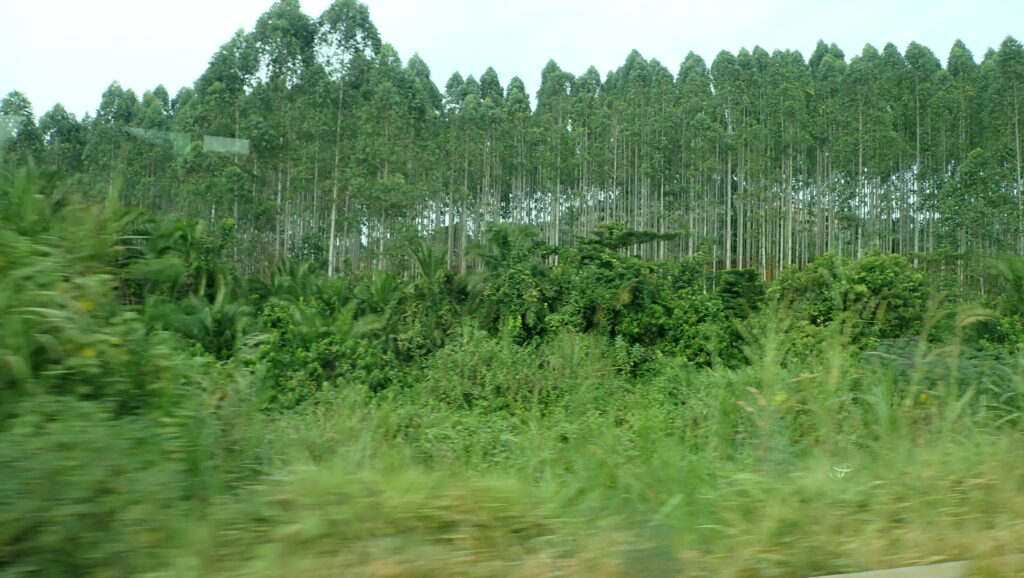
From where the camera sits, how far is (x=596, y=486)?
16.0 feet

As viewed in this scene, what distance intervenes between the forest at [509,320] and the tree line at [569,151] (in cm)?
14

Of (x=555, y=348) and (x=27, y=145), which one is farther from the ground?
(x=27, y=145)

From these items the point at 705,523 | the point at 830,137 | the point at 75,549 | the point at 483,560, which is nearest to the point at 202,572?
the point at 75,549

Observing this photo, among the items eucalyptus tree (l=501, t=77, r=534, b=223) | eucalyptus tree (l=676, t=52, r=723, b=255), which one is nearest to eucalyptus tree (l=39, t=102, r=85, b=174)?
eucalyptus tree (l=501, t=77, r=534, b=223)

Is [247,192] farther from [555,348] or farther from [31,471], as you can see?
[31,471]

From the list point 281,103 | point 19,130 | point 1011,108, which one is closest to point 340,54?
point 281,103

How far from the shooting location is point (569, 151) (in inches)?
1164

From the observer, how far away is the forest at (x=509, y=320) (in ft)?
12.1

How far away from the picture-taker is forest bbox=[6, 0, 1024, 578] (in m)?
3.67

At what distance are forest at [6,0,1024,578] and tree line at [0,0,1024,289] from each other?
5.6 inches

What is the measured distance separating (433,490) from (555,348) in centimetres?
1033

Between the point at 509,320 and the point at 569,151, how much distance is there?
14895 mm

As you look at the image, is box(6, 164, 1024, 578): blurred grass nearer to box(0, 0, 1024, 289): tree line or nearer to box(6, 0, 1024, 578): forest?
box(6, 0, 1024, 578): forest

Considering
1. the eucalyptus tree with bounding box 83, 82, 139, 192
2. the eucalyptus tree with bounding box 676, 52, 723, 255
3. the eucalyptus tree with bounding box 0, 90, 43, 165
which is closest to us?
the eucalyptus tree with bounding box 0, 90, 43, 165
